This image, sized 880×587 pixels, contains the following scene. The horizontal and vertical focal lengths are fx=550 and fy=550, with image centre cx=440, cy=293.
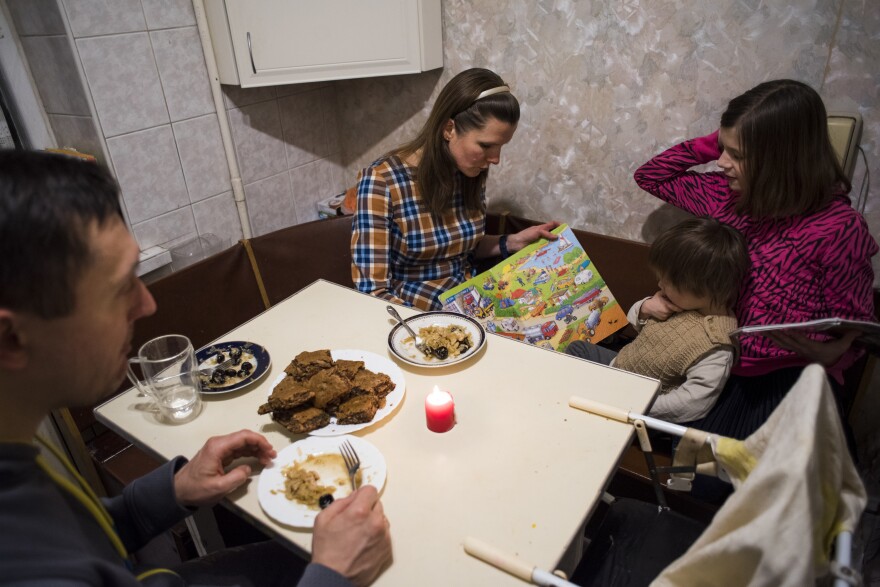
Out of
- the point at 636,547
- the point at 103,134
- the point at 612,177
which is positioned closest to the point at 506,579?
the point at 636,547

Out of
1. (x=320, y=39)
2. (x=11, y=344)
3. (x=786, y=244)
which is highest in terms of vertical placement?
(x=320, y=39)

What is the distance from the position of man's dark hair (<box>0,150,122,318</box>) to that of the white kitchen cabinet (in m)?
1.54

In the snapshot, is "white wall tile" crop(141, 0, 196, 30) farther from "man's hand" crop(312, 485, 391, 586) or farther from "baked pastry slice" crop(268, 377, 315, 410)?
"man's hand" crop(312, 485, 391, 586)

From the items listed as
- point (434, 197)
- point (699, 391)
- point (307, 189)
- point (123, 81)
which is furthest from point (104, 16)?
point (699, 391)

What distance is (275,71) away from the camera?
2.10 m

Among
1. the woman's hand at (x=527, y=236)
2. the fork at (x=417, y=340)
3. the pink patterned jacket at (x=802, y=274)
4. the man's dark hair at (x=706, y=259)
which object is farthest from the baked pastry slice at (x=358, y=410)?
the woman's hand at (x=527, y=236)

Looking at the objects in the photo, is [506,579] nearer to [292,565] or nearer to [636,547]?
[636,547]

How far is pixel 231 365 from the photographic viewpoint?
131 centimetres

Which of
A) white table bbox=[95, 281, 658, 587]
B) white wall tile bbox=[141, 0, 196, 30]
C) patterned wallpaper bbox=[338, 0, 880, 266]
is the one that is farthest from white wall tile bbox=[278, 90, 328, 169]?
white table bbox=[95, 281, 658, 587]

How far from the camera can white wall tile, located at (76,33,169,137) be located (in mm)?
1762

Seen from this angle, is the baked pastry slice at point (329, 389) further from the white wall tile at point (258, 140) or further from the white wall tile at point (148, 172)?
the white wall tile at point (258, 140)

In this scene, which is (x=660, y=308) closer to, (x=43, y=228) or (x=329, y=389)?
(x=329, y=389)

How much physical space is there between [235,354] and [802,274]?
1.46 m

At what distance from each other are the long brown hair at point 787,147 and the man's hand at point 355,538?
1249 mm
